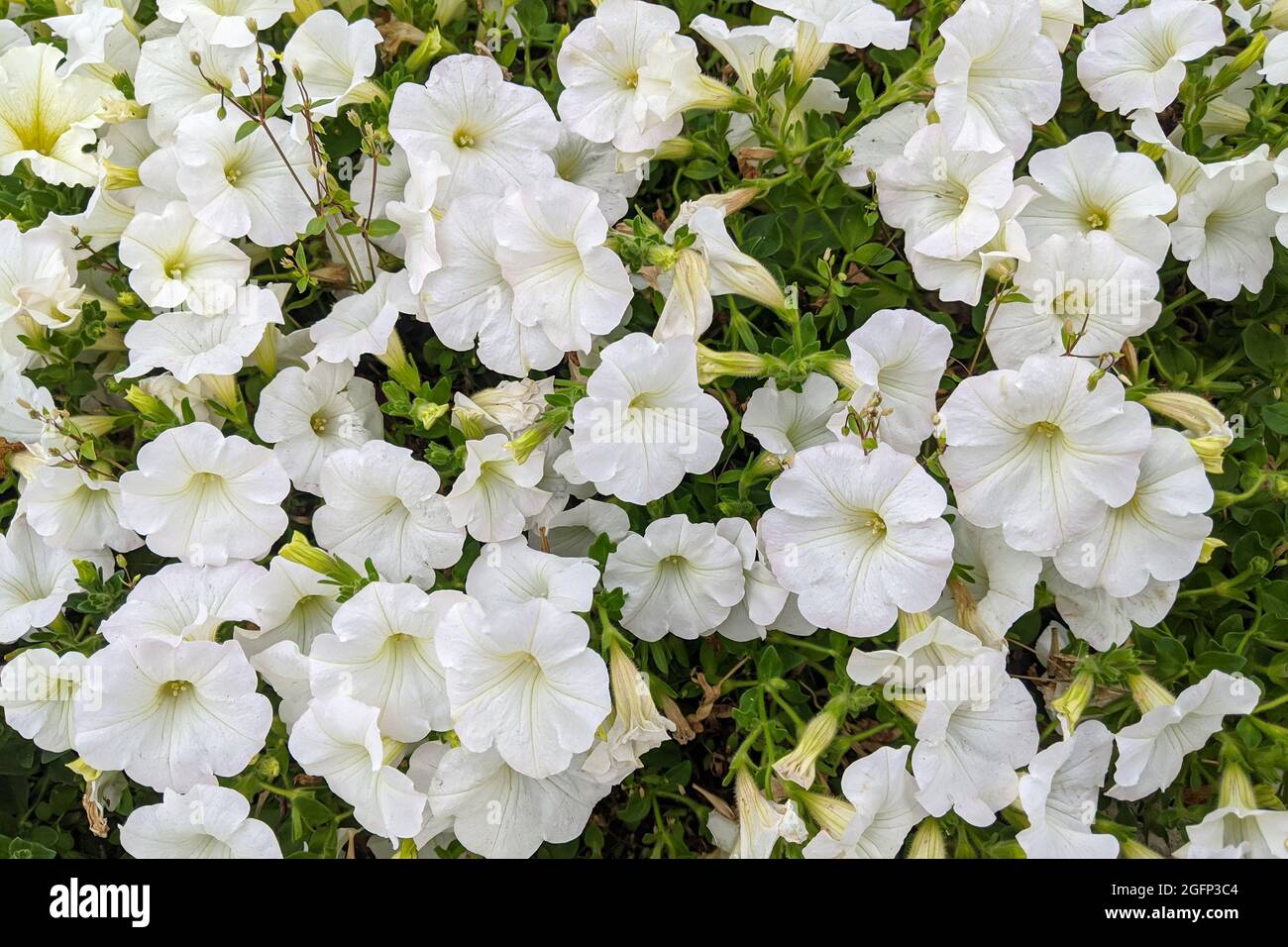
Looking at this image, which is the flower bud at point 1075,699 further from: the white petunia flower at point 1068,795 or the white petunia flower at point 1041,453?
the white petunia flower at point 1041,453

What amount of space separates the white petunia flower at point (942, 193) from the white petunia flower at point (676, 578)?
0.59 metres

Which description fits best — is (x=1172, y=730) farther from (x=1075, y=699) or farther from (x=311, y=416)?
(x=311, y=416)

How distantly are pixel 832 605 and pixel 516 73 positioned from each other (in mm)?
1294

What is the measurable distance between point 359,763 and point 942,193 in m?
1.33

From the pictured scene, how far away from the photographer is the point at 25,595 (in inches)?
75.5

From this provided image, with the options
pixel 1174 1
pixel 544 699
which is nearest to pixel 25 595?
pixel 544 699

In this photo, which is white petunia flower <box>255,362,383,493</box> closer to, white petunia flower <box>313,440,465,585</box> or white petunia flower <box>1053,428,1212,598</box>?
white petunia flower <box>313,440,465,585</box>

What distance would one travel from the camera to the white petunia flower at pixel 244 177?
72.0 inches

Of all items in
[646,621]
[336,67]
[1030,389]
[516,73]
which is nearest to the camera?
[1030,389]

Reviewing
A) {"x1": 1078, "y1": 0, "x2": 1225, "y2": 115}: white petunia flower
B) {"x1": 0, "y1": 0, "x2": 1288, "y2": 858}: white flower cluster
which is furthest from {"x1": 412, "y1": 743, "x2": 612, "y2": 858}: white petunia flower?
{"x1": 1078, "y1": 0, "x2": 1225, "y2": 115}: white petunia flower

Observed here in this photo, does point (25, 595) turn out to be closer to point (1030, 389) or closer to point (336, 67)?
point (336, 67)

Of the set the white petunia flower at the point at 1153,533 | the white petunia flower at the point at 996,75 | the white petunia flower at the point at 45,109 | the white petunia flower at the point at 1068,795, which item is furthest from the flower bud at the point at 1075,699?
the white petunia flower at the point at 45,109

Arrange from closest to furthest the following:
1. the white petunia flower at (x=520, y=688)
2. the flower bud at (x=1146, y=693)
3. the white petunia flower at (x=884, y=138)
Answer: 1. the white petunia flower at (x=520, y=688)
2. the flower bud at (x=1146, y=693)
3. the white petunia flower at (x=884, y=138)

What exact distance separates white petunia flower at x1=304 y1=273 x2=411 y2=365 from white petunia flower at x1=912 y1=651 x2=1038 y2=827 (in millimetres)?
1038
